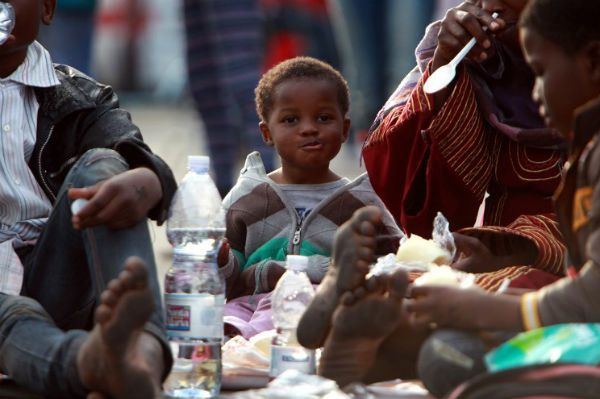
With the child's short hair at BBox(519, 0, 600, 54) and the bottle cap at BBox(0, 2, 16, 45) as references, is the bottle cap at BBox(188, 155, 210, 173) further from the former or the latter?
the child's short hair at BBox(519, 0, 600, 54)

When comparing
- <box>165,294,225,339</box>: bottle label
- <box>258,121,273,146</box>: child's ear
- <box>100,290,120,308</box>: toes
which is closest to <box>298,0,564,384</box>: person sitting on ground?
<box>258,121,273,146</box>: child's ear

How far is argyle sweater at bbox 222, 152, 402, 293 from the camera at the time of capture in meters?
4.76

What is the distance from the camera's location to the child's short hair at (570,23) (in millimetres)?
3479

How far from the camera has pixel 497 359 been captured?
3.27 meters

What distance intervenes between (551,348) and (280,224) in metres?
1.73

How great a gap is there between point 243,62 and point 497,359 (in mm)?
4672

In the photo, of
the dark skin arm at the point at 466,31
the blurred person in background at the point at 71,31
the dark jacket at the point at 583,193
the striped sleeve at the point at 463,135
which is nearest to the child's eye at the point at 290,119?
the striped sleeve at the point at 463,135

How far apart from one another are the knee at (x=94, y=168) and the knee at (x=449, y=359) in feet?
2.93

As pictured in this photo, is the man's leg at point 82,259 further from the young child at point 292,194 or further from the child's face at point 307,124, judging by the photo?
the child's face at point 307,124

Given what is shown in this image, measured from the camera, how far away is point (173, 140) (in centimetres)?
1209

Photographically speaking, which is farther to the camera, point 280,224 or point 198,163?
point 280,224

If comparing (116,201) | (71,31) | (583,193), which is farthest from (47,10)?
(71,31)

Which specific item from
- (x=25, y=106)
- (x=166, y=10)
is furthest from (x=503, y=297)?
(x=166, y=10)

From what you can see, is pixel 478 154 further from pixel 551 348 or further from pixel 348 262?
pixel 551 348
